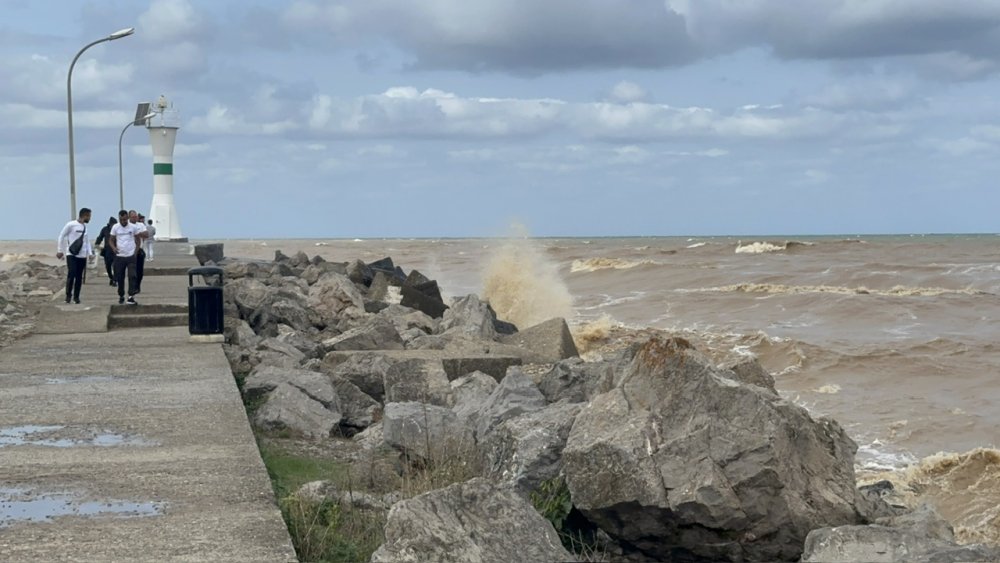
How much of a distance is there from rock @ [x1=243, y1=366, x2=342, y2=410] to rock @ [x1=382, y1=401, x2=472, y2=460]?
137 cm

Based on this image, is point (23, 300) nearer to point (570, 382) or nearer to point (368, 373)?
point (368, 373)

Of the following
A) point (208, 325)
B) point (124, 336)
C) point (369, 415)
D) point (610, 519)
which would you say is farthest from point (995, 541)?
point (124, 336)

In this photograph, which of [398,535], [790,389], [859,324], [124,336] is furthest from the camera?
[859,324]

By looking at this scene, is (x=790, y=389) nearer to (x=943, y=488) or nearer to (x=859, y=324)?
(x=943, y=488)

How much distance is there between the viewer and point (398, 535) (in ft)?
15.7

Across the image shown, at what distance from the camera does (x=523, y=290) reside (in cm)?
2944

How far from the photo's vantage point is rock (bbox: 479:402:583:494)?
659cm

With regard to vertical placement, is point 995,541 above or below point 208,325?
below

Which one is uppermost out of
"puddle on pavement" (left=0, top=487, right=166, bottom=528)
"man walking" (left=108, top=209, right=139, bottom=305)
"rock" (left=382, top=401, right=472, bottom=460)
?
"man walking" (left=108, top=209, right=139, bottom=305)

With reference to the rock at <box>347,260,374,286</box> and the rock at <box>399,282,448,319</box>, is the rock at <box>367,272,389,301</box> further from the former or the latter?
the rock at <box>399,282,448,319</box>

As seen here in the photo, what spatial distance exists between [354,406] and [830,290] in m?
26.2

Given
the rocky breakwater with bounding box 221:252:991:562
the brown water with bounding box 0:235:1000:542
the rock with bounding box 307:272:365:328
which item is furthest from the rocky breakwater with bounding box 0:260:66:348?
the brown water with bounding box 0:235:1000:542

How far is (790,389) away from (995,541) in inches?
288

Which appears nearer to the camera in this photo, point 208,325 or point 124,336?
point 208,325
